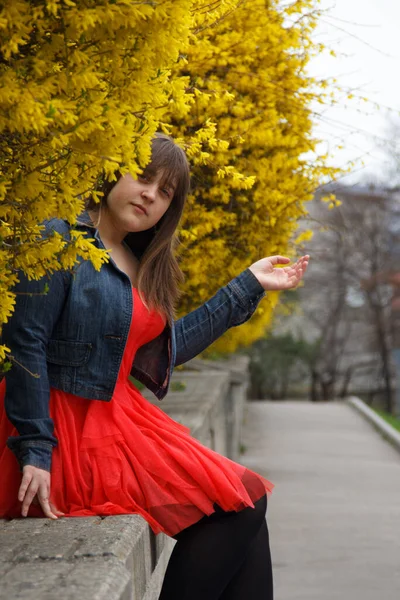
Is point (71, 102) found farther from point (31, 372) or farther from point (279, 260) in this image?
point (279, 260)

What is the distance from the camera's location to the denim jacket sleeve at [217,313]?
135 inches

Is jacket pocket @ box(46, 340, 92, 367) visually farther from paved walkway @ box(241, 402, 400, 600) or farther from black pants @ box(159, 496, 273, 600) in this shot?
paved walkway @ box(241, 402, 400, 600)

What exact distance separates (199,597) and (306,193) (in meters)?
3.24

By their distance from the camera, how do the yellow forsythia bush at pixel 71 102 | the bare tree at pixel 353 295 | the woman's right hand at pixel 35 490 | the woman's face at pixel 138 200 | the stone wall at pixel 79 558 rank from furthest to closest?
the bare tree at pixel 353 295 → the woman's face at pixel 138 200 → the woman's right hand at pixel 35 490 → the stone wall at pixel 79 558 → the yellow forsythia bush at pixel 71 102

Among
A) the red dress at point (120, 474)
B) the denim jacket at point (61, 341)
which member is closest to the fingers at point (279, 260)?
the denim jacket at point (61, 341)

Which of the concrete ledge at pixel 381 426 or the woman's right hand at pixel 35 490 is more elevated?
the woman's right hand at pixel 35 490

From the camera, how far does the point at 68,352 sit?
2.94 m

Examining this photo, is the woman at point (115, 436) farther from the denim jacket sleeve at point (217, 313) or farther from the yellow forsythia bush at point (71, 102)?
the yellow forsythia bush at point (71, 102)

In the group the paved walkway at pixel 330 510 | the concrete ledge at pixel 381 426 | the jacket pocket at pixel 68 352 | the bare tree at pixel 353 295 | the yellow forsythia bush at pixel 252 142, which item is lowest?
the bare tree at pixel 353 295

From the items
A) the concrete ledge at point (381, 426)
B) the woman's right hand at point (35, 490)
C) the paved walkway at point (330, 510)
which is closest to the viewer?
the woman's right hand at point (35, 490)

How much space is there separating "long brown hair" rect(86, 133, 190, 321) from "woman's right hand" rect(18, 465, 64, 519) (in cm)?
66

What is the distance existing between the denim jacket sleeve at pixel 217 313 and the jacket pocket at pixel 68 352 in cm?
53

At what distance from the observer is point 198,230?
5406 millimetres

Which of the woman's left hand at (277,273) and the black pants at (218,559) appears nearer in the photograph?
the black pants at (218,559)
